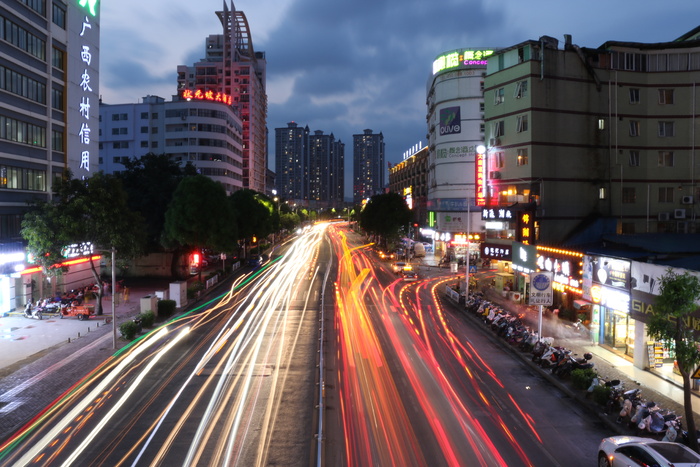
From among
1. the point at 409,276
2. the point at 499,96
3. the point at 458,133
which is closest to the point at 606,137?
the point at 499,96

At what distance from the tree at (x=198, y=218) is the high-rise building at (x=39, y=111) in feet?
26.3

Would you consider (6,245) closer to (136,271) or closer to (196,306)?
(196,306)

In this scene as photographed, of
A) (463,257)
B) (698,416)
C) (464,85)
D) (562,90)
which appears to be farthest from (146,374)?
(464,85)

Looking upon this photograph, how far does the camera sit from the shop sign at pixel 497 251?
1592 inches

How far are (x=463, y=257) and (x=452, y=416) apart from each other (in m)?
53.5

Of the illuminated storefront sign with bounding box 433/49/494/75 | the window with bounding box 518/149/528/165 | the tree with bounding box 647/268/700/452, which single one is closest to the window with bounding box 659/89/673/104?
the window with bounding box 518/149/528/165

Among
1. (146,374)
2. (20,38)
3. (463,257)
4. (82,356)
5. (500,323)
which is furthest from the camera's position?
(463,257)

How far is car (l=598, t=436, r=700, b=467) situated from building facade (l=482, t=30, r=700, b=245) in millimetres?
24863

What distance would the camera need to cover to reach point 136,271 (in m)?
54.2

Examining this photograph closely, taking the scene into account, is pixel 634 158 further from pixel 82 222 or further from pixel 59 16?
pixel 59 16

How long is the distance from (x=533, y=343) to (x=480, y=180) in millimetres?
22955

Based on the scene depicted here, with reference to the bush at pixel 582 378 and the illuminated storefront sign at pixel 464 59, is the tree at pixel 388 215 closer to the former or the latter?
the illuminated storefront sign at pixel 464 59

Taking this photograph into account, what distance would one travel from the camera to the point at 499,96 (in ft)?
131

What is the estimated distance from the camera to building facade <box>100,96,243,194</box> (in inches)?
3770
